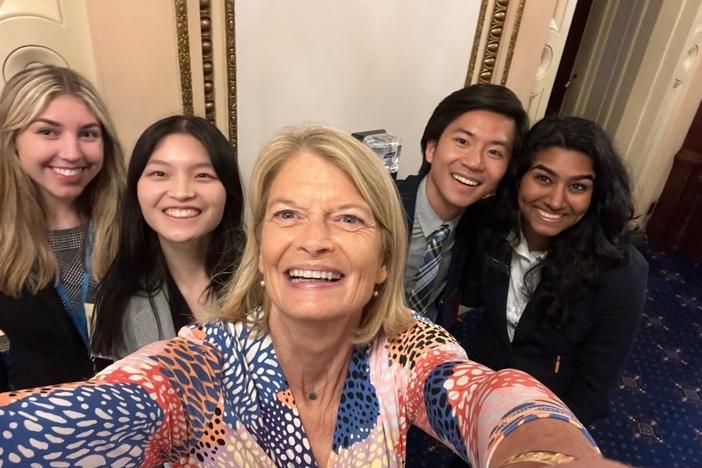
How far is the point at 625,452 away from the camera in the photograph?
2.28 meters

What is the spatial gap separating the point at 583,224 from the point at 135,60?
175 centimetres

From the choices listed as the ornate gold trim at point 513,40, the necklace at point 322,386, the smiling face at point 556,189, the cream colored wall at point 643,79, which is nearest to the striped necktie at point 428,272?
the smiling face at point 556,189

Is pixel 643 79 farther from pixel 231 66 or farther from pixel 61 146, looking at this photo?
pixel 61 146

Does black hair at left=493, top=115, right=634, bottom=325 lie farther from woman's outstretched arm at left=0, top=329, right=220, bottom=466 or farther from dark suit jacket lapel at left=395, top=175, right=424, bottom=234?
woman's outstretched arm at left=0, top=329, right=220, bottom=466

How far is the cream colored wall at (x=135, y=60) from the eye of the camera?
1.67 m

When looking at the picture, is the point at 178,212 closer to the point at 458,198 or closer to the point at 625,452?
the point at 458,198

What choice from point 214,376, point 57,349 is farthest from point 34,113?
point 214,376

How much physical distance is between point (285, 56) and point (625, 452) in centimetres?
254

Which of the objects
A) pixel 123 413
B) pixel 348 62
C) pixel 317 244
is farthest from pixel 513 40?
pixel 123 413

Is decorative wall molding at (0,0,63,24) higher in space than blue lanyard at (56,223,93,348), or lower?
higher

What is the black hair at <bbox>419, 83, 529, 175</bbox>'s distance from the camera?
1.57 m

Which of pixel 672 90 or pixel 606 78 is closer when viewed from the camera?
pixel 672 90

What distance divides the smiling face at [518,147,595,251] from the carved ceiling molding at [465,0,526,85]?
126cm

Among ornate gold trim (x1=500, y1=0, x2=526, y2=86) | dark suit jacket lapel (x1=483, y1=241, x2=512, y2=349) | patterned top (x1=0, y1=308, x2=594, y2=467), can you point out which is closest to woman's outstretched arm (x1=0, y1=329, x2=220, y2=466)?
patterned top (x1=0, y1=308, x2=594, y2=467)
